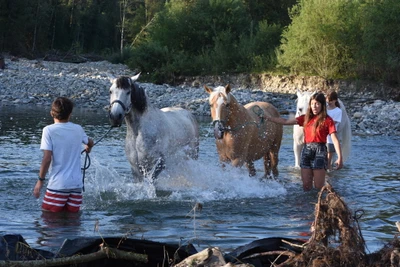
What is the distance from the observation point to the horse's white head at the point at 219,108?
10391 mm

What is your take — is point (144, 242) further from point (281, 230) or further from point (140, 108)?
point (140, 108)

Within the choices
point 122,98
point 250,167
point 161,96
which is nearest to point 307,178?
point 250,167

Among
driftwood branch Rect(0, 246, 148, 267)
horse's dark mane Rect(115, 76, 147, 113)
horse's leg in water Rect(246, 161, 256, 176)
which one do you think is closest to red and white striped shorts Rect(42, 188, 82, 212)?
horse's dark mane Rect(115, 76, 147, 113)

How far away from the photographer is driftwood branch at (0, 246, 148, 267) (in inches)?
185

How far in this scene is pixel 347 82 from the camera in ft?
137

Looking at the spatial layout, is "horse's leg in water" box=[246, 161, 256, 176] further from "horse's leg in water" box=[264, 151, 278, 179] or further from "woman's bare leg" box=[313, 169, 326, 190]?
"woman's bare leg" box=[313, 169, 326, 190]

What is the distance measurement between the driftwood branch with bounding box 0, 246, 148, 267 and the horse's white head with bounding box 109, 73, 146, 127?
4192mm

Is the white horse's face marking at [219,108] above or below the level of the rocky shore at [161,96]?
above

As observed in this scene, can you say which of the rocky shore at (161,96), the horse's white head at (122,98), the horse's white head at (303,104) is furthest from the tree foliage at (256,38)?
the horse's white head at (122,98)

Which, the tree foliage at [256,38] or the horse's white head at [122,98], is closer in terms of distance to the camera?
the horse's white head at [122,98]

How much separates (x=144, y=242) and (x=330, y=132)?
497 centimetres

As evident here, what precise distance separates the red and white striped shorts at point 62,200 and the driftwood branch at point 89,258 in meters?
2.92

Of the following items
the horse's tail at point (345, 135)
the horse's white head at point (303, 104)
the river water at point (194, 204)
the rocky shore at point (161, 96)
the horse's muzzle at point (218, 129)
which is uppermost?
the horse's white head at point (303, 104)

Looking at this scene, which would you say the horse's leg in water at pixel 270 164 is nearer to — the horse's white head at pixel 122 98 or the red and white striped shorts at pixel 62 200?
the horse's white head at pixel 122 98
